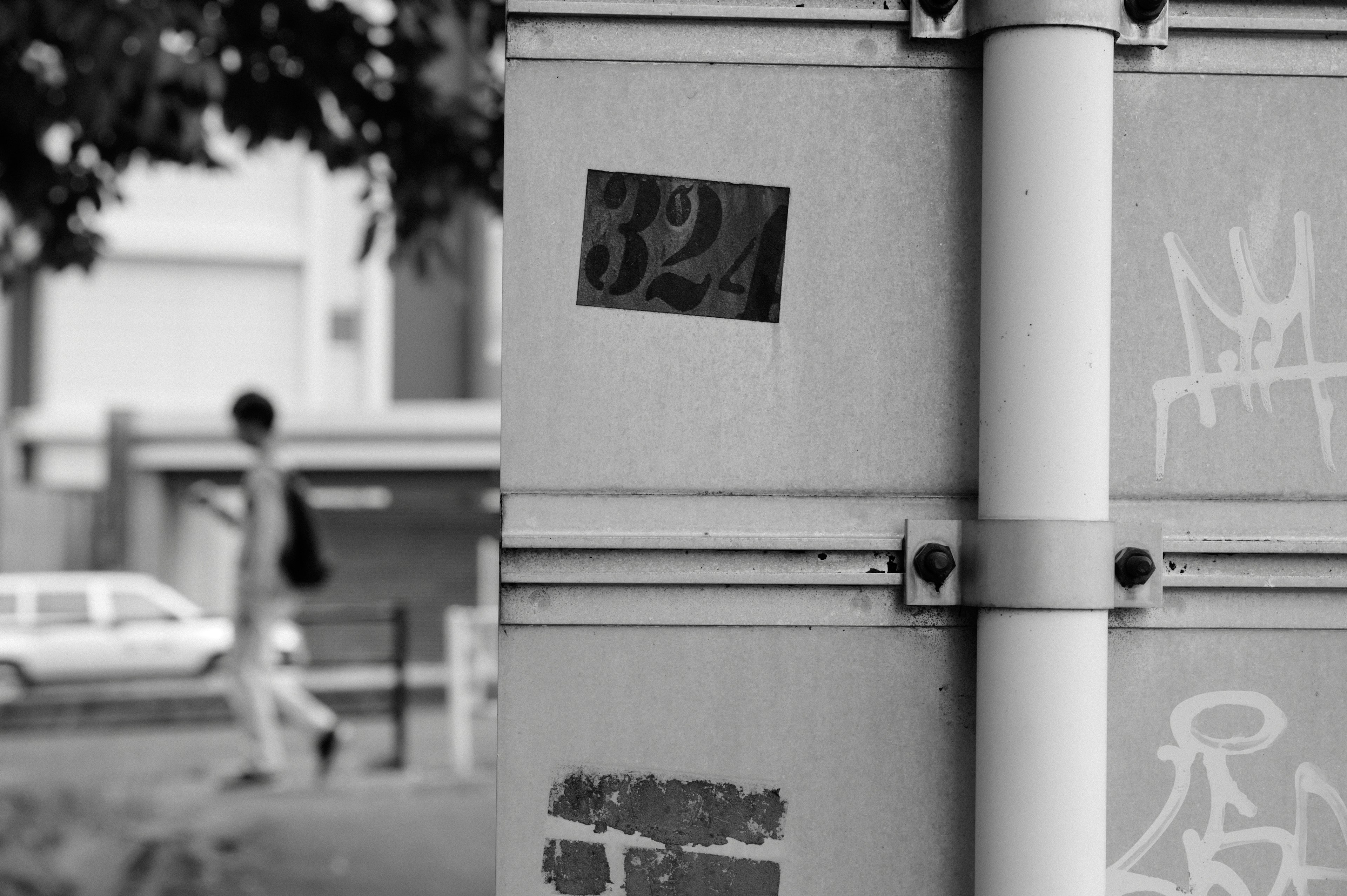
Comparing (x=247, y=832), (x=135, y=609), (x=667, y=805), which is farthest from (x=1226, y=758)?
(x=135, y=609)

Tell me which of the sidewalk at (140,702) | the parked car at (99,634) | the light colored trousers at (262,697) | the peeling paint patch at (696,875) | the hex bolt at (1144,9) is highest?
the hex bolt at (1144,9)

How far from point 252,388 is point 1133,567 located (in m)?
22.4

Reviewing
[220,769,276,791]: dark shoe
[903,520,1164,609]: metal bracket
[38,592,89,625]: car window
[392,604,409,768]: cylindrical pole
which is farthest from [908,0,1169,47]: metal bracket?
[38,592,89,625]: car window

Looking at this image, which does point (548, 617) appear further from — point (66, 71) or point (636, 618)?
point (66, 71)

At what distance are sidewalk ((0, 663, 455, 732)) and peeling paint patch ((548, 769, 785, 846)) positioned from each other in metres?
12.8

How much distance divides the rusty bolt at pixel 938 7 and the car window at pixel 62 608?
18.0m

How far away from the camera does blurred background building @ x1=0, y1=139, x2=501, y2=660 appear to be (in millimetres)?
21938

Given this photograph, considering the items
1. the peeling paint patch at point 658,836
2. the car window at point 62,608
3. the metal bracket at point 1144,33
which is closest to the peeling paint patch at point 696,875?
the peeling paint patch at point 658,836

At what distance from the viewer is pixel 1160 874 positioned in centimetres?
172

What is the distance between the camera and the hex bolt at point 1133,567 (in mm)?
1668

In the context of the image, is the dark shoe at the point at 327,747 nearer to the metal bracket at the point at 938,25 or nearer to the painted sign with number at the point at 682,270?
the painted sign with number at the point at 682,270

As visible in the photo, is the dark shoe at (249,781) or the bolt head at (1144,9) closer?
the bolt head at (1144,9)

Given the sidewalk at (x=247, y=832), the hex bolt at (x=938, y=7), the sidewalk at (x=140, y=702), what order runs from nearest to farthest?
the hex bolt at (x=938, y=7) < the sidewalk at (x=247, y=832) < the sidewalk at (x=140, y=702)

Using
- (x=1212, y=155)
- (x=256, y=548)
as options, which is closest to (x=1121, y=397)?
(x=1212, y=155)
